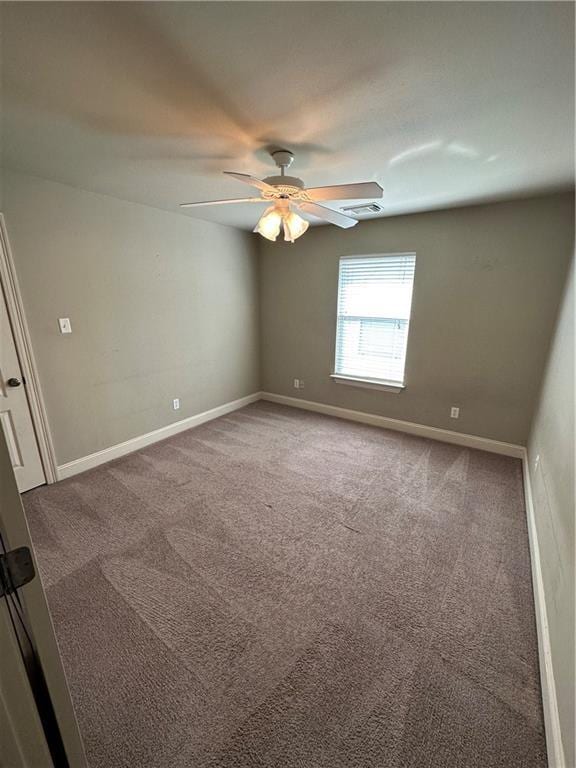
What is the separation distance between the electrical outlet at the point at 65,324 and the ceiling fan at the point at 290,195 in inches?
62.2

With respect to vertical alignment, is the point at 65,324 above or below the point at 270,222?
below

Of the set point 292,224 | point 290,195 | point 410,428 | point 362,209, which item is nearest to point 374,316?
point 362,209

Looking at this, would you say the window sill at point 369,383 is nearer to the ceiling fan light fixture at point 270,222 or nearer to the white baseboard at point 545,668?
the white baseboard at point 545,668

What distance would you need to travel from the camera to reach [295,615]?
62.5 inches

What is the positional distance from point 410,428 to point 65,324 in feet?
11.7

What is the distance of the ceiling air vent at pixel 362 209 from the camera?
275 cm

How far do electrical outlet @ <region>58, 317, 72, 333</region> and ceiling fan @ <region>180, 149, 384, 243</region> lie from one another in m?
1.58

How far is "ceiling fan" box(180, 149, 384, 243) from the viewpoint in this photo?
1.61m

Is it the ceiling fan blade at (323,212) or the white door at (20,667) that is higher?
the ceiling fan blade at (323,212)

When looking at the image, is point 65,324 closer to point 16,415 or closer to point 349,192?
point 16,415

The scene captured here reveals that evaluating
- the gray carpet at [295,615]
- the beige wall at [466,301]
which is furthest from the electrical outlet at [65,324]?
the beige wall at [466,301]

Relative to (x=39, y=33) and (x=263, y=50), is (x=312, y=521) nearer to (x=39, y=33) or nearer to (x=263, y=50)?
(x=263, y=50)

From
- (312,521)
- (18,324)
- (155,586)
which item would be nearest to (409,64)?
(312,521)

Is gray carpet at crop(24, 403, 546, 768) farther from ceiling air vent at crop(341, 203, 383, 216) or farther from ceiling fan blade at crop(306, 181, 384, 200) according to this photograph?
ceiling air vent at crop(341, 203, 383, 216)
